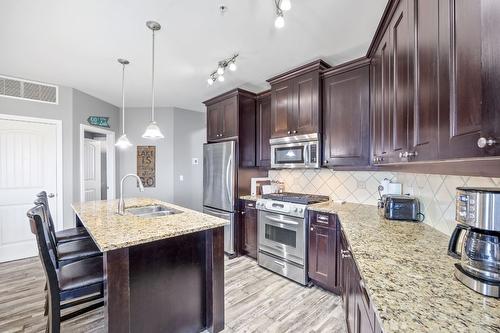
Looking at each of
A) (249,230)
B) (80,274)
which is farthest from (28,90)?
(249,230)

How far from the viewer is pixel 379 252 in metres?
1.27

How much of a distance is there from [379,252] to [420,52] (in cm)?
103

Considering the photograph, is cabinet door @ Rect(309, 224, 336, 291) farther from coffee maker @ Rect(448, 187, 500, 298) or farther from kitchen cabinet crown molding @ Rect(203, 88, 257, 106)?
kitchen cabinet crown molding @ Rect(203, 88, 257, 106)

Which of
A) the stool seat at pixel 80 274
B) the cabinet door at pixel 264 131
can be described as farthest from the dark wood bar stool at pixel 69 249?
the cabinet door at pixel 264 131

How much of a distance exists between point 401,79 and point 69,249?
2.89 meters

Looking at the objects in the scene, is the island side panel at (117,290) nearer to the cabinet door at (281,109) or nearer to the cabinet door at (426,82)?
the cabinet door at (426,82)

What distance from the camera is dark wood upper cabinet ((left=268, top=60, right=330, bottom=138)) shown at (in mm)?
2762

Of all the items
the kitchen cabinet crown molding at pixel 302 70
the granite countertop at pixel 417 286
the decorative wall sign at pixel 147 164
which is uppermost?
the kitchen cabinet crown molding at pixel 302 70

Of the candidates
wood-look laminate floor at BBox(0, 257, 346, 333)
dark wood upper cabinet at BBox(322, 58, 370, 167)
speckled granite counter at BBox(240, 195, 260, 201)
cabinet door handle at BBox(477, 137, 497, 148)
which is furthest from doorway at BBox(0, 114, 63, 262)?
cabinet door handle at BBox(477, 137, 497, 148)

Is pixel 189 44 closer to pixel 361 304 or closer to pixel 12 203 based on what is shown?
pixel 361 304

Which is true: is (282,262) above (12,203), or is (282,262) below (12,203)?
below

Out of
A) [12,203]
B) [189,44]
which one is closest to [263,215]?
[189,44]

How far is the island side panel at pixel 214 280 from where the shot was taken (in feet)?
6.20

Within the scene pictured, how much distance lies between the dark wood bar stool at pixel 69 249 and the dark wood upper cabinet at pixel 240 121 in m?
2.05
